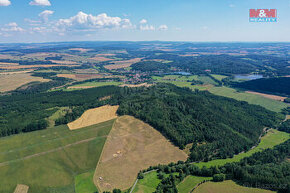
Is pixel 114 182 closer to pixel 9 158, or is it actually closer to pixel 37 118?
pixel 9 158

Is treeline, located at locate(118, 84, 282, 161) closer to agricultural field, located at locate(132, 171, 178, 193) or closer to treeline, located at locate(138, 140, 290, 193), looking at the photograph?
treeline, located at locate(138, 140, 290, 193)

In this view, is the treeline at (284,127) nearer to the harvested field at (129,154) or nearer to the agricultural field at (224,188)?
the harvested field at (129,154)

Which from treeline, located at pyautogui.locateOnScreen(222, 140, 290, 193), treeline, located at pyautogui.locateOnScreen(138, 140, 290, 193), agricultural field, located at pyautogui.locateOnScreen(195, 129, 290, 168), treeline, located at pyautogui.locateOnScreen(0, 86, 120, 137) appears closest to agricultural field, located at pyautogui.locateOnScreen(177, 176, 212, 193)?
treeline, located at pyautogui.locateOnScreen(138, 140, 290, 193)

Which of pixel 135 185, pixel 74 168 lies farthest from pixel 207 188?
pixel 74 168

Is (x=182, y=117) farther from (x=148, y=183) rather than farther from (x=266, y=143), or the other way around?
(x=148, y=183)

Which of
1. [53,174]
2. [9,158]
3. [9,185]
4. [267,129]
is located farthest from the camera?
[267,129]

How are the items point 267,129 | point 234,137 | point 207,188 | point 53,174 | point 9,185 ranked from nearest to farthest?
point 207,188 < point 9,185 < point 53,174 < point 234,137 < point 267,129

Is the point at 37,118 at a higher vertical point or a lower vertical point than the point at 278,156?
higher
